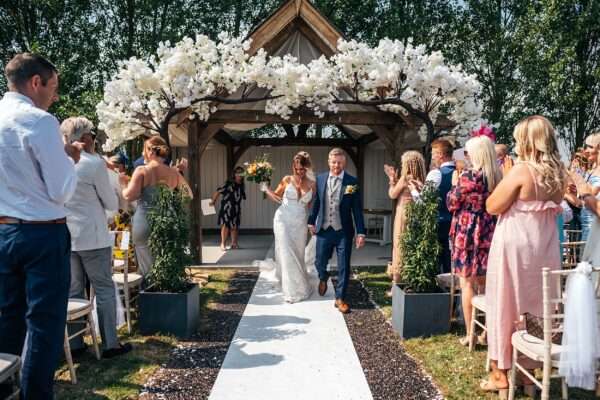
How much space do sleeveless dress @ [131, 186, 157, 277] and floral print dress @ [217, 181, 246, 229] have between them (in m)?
5.08

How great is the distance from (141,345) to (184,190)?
65.8 inches

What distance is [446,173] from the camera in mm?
5230

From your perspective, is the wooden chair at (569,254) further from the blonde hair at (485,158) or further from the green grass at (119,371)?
the green grass at (119,371)

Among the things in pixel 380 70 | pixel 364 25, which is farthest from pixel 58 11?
pixel 380 70

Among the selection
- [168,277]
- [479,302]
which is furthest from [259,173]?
[479,302]

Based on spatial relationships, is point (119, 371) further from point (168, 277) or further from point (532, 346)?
point (532, 346)

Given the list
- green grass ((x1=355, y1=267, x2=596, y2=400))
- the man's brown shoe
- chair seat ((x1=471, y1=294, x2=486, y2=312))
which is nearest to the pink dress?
green grass ((x1=355, y1=267, x2=596, y2=400))

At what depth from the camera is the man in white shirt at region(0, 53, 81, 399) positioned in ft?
8.39

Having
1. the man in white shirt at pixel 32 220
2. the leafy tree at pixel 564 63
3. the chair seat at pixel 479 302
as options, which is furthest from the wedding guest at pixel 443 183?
the leafy tree at pixel 564 63

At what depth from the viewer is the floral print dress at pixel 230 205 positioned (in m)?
10.4

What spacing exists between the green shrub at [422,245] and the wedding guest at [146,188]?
2.46 meters

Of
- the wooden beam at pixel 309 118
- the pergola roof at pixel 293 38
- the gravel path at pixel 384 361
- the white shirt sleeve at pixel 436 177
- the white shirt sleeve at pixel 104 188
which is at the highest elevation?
the pergola roof at pixel 293 38

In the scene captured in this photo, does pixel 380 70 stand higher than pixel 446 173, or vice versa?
pixel 380 70

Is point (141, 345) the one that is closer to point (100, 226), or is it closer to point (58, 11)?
point (100, 226)
